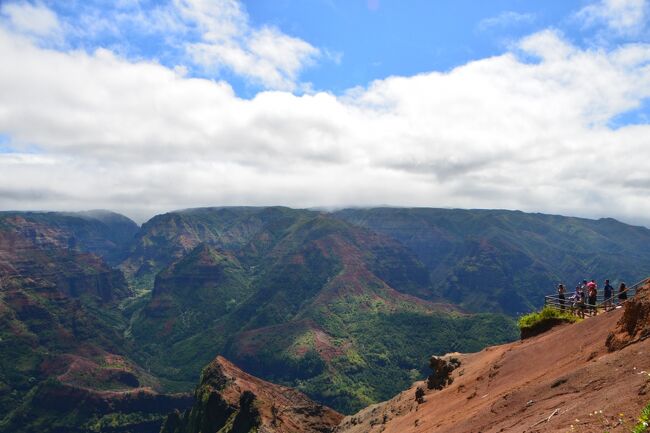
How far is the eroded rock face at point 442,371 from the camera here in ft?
173

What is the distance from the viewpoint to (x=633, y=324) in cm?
2581

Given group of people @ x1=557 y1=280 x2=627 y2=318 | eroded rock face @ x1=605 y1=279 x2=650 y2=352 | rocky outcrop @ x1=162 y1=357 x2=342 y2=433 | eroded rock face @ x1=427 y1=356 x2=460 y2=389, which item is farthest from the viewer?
rocky outcrop @ x1=162 y1=357 x2=342 y2=433

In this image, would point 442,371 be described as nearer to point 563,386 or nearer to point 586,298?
point 586,298

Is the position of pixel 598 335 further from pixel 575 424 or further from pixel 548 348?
pixel 575 424

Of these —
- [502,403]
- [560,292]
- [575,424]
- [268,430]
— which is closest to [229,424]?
[268,430]

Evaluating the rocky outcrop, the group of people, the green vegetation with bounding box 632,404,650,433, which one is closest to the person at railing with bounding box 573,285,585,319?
the group of people

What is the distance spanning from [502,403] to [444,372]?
26335mm

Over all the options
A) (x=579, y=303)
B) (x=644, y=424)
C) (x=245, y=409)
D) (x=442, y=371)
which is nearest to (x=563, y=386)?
(x=644, y=424)

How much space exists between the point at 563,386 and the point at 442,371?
3085cm

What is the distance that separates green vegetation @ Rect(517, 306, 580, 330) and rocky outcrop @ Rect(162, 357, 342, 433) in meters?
64.5

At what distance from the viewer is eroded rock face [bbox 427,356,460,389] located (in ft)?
173

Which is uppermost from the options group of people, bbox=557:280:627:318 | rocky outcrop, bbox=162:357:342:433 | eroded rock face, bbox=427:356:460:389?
group of people, bbox=557:280:627:318

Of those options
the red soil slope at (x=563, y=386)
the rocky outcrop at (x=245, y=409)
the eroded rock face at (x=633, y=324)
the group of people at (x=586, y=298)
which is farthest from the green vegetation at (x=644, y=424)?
the rocky outcrop at (x=245, y=409)

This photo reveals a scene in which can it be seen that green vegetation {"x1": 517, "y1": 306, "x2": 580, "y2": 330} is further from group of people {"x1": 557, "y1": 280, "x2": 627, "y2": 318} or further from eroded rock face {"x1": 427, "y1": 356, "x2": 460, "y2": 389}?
eroded rock face {"x1": 427, "y1": 356, "x2": 460, "y2": 389}
